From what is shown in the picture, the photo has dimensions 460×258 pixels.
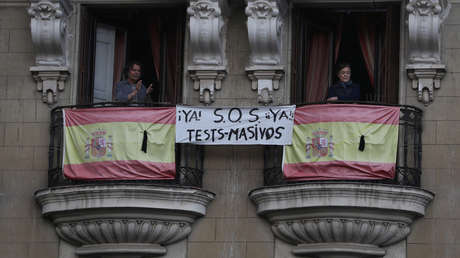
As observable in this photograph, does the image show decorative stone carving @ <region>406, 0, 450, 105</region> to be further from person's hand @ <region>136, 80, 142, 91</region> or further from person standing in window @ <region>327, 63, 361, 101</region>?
person's hand @ <region>136, 80, 142, 91</region>

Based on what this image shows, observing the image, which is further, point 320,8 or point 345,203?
point 320,8

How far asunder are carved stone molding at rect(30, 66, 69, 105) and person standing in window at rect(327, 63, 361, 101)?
490 centimetres

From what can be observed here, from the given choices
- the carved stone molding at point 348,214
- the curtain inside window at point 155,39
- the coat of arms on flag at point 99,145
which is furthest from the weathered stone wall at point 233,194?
the coat of arms on flag at point 99,145

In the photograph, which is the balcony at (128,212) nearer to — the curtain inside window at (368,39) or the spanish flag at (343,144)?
the spanish flag at (343,144)

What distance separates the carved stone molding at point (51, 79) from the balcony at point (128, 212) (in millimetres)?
1854

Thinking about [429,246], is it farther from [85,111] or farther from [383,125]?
[85,111]

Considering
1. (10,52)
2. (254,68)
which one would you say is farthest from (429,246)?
(10,52)

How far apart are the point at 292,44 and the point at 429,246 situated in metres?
4.52

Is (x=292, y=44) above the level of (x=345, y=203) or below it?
above

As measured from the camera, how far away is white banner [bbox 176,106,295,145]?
2667 centimetres

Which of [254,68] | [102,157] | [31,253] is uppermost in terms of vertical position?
[254,68]

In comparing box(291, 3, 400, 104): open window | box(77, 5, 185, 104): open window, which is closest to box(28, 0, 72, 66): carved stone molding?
box(77, 5, 185, 104): open window

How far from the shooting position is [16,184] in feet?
90.5

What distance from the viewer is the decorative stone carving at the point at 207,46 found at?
1072 inches
